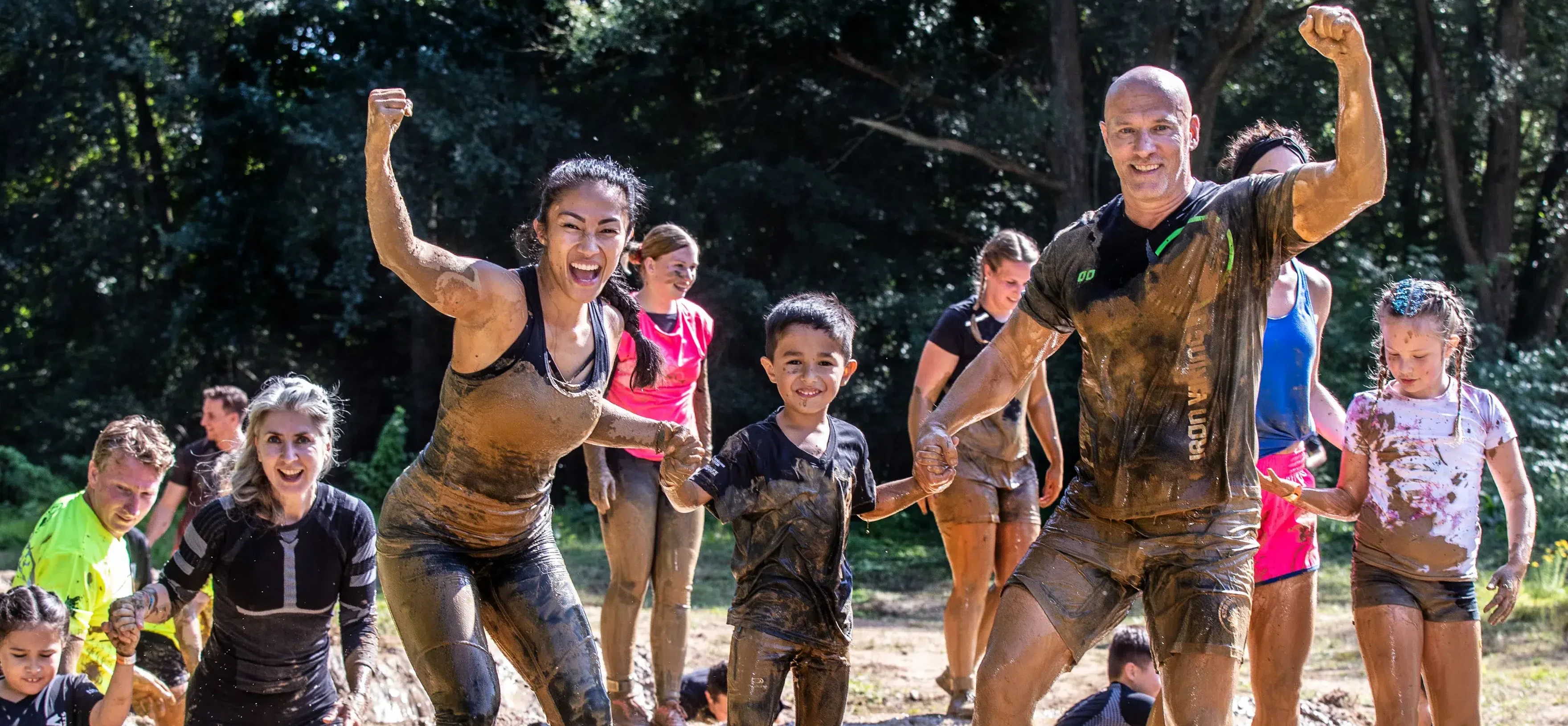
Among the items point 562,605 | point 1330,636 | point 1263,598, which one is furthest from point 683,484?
point 1330,636

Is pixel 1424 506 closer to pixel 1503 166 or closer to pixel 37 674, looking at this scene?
pixel 37 674

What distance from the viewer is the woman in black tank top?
4.08m

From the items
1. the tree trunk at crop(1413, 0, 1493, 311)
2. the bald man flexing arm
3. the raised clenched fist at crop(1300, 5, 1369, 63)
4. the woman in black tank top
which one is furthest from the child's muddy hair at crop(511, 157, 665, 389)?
the tree trunk at crop(1413, 0, 1493, 311)

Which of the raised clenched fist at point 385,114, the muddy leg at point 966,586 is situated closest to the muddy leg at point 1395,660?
the muddy leg at point 966,586

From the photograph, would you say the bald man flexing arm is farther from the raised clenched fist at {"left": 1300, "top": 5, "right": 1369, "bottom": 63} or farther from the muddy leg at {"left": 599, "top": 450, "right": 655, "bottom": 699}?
the muddy leg at {"left": 599, "top": 450, "right": 655, "bottom": 699}

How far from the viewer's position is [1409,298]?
490cm

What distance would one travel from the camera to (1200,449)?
A: 383 cm

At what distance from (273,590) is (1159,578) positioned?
2722mm

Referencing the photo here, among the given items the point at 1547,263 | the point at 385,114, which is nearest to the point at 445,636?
the point at 385,114

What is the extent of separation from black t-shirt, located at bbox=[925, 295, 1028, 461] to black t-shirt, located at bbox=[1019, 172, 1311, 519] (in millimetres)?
2343

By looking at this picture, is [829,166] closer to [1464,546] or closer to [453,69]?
[453,69]

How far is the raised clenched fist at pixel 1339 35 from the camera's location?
338 cm

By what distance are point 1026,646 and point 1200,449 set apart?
2.31 feet

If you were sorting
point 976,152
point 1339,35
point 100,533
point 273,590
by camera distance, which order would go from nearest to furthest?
point 1339,35 → point 273,590 → point 100,533 → point 976,152
